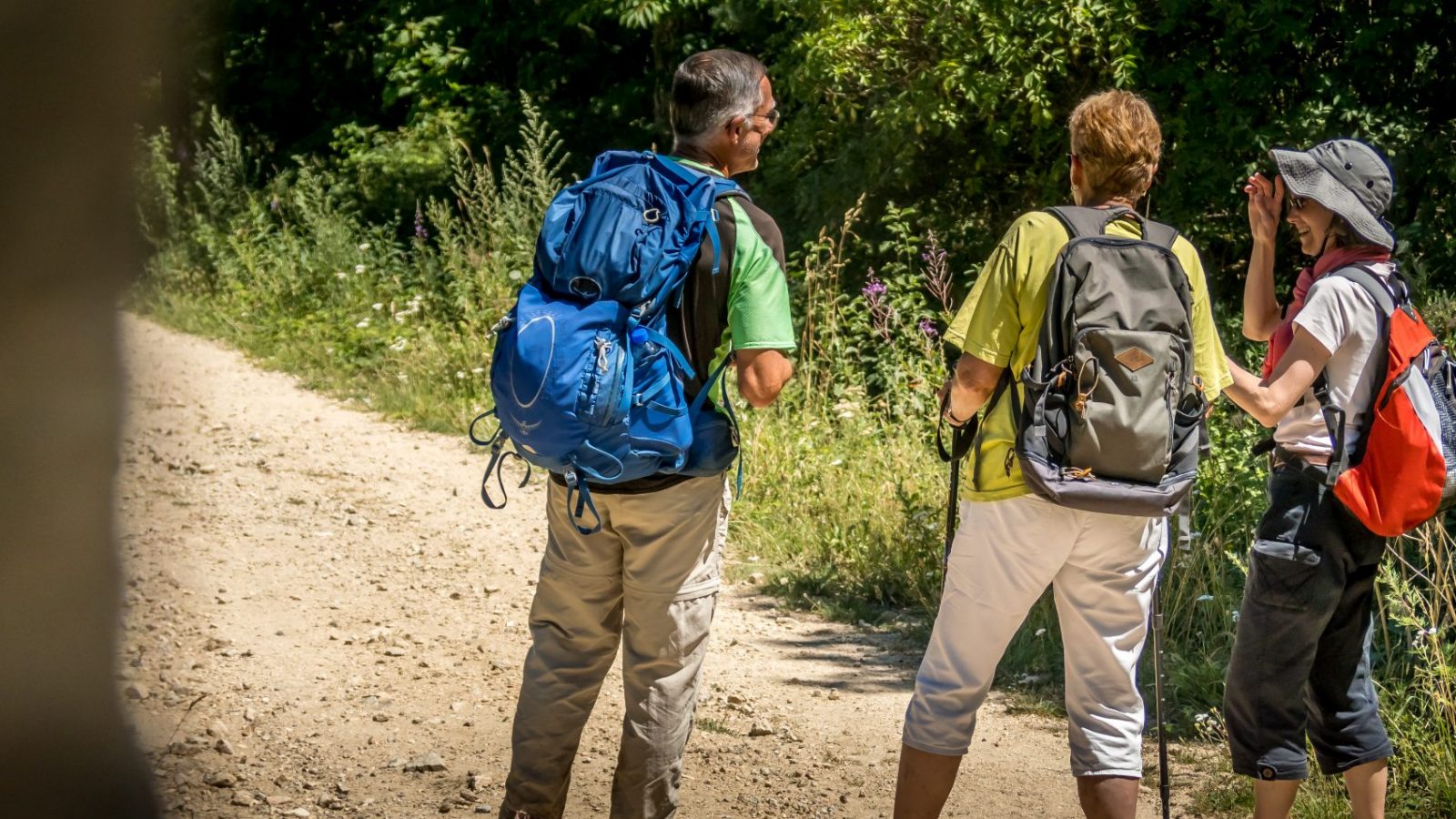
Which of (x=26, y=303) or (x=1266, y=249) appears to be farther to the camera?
(x=1266, y=249)

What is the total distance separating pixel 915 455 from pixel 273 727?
3.39m

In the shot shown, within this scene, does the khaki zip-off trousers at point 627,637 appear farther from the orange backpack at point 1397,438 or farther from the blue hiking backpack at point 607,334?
the orange backpack at point 1397,438

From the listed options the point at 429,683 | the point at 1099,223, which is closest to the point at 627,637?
the point at 1099,223

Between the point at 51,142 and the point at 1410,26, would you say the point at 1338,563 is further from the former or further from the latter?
the point at 1410,26

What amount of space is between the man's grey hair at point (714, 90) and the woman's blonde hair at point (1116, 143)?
0.72m

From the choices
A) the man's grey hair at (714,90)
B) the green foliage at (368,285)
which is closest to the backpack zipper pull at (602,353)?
the man's grey hair at (714,90)

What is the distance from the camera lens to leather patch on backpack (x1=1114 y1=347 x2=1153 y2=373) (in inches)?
→ 117

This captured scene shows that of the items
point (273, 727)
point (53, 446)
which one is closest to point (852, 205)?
point (273, 727)

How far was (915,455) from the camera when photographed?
689cm

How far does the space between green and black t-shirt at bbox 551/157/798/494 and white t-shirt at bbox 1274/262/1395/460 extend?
1.20 m

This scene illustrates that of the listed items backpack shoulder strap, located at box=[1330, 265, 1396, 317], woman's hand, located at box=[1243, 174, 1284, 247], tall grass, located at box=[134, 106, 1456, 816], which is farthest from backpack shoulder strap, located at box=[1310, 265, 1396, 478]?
tall grass, located at box=[134, 106, 1456, 816]

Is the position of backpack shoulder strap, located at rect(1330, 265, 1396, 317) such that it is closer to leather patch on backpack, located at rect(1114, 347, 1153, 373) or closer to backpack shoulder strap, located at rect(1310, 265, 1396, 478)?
backpack shoulder strap, located at rect(1310, 265, 1396, 478)

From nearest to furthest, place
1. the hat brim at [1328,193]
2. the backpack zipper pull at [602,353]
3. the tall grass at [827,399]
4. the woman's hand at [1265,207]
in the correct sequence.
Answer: the backpack zipper pull at [602,353], the hat brim at [1328,193], the woman's hand at [1265,207], the tall grass at [827,399]

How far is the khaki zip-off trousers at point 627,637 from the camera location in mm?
3221
